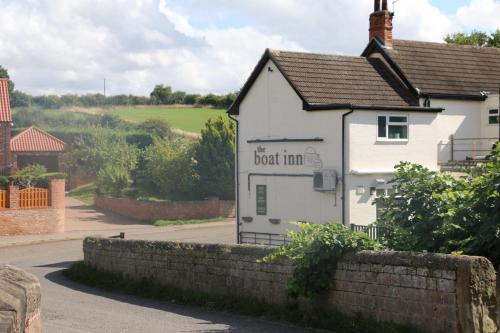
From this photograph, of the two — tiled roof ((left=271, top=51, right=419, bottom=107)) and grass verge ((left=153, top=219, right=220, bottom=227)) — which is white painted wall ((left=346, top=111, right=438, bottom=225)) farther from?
grass verge ((left=153, top=219, right=220, bottom=227))

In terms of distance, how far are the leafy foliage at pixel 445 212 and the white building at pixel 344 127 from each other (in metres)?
10.6

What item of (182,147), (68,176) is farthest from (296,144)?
(68,176)

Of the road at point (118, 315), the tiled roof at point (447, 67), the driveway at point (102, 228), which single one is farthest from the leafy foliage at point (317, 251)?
the driveway at point (102, 228)

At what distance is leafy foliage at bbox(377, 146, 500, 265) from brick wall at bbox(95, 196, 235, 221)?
27.3m

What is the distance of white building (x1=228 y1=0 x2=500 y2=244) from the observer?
2400cm

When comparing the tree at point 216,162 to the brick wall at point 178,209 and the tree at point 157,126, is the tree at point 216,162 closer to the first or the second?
the brick wall at point 178,209

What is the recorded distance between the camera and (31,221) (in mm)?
33844

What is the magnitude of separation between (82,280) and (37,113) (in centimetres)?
5725

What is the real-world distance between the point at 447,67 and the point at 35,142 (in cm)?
3442

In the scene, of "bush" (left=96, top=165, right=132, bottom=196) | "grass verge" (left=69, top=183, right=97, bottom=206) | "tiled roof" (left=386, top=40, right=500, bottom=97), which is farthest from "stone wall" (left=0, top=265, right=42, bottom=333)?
"grass verge" (left=69, top=183, right=97, bottom=206)

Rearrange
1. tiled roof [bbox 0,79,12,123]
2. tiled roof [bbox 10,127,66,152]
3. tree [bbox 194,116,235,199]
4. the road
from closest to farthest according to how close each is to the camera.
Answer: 1. the road
2. tree [bbox 194,116,235,199]
3. tiled roof [bbox 0,79,12,123]
4. tiled roof [bbox 10,127,66,152]

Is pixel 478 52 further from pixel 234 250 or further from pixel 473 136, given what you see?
pixel 234 250

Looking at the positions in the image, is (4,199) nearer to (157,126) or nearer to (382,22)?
(382,22)

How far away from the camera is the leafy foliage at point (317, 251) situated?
40.8 feet
